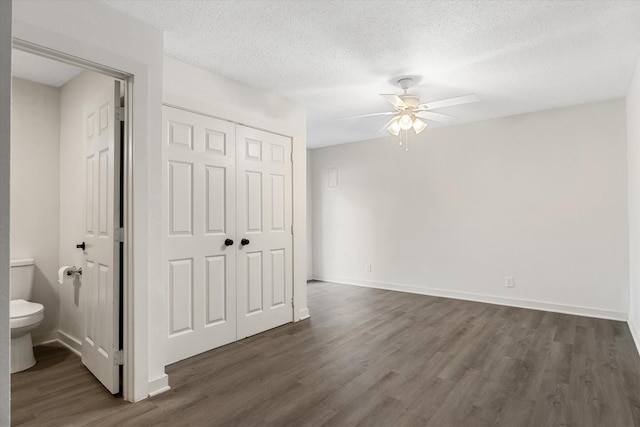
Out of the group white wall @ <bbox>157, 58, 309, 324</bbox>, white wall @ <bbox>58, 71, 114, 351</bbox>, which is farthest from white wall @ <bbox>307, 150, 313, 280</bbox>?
white wall @ <bbox>58, 71, 114, 351</bbox>

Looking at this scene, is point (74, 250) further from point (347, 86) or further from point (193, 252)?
point (347, 86)

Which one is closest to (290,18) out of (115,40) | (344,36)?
(344,36)

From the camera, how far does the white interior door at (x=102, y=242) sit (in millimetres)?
2295

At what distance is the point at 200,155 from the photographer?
3014mm

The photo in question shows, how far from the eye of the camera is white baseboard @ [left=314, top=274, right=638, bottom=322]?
4.00m

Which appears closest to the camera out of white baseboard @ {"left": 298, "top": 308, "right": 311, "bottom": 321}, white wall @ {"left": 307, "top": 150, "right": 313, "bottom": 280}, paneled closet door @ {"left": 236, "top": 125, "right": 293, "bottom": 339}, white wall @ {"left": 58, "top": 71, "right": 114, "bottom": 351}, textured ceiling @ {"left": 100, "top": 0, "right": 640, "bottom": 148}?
textured ceiling @ {"left": 100, "top": 0, "right": 640, "bottom": 148}

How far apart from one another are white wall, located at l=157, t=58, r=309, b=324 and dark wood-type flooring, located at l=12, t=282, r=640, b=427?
Result: 0.68 meters

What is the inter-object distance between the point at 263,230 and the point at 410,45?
213 centimetres

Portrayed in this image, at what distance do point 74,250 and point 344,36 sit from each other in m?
2.90

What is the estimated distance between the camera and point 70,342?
319 centimetres

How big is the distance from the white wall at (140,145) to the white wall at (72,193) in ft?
2.52

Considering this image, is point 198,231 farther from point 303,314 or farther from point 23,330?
point 303,314

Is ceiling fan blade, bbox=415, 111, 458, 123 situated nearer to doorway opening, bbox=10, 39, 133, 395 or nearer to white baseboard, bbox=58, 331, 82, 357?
doorway opening, bbox=10, 39, 133, 395

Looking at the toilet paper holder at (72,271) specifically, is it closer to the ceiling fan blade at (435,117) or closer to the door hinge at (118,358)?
the door hinge at (118,358)
